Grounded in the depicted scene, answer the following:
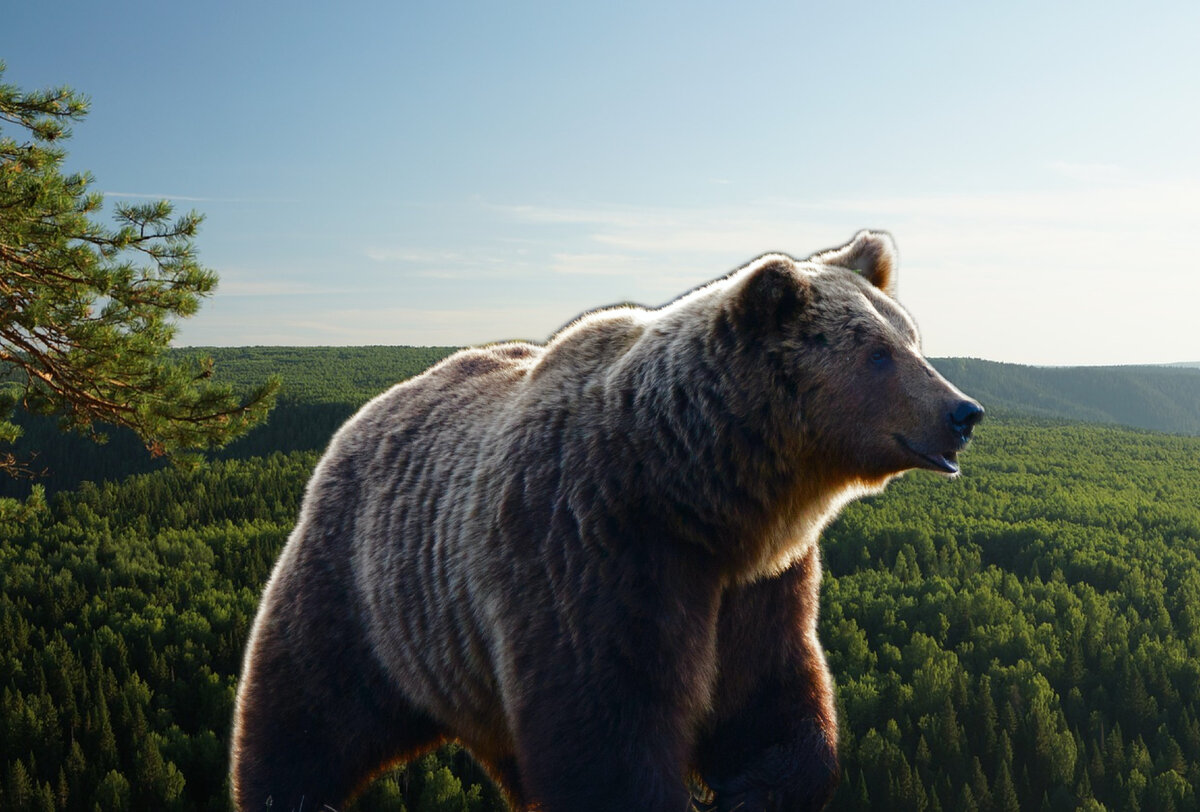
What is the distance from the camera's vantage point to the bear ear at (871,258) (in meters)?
3.66

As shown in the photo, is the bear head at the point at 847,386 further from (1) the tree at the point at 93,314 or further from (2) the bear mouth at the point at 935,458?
(1) the tree at the point at 93,314

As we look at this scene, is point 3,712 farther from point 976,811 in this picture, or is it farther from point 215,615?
point 976,811

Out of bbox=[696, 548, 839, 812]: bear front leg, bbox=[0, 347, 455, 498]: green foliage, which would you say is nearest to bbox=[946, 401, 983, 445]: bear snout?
bbox=[696, 548, 839, 812]: bear front leg

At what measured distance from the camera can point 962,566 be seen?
1698 cm

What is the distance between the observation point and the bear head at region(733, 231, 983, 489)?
3047 millimetres

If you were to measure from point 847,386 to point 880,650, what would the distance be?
10.3 meters

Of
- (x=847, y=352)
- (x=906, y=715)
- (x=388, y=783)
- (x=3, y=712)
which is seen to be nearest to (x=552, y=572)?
(x=847, y=352)

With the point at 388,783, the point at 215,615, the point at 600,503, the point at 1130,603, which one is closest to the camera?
the point at 600,503

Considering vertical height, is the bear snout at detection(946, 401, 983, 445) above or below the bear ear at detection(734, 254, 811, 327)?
below

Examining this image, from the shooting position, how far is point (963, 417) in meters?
2.98

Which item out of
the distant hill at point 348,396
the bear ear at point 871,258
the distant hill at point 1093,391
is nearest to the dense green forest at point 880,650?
the distant hill at point 348,396

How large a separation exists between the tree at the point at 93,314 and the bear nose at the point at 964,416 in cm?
854

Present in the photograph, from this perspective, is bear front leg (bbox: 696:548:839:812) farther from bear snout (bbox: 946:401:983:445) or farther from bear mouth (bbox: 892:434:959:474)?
bear snout (bbox: 946:401:983:445)

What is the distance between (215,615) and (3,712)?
128 inches
